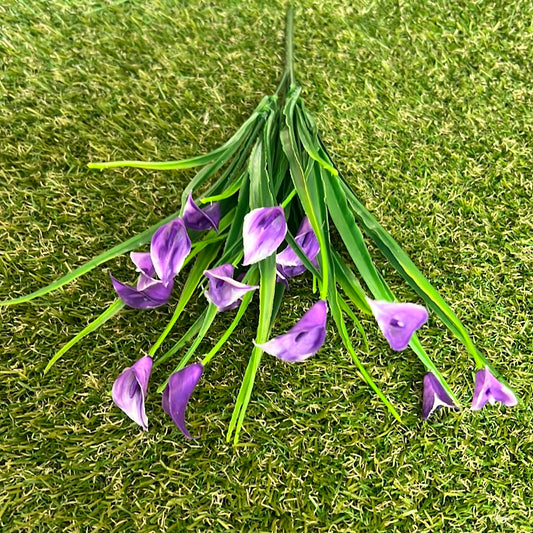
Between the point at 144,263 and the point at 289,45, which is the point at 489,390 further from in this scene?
the point at 289,45

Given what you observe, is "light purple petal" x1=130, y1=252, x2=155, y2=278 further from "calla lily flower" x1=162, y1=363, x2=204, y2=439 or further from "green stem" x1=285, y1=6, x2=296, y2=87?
"green stem" x1=285, y1=6, x2=296, y2=87

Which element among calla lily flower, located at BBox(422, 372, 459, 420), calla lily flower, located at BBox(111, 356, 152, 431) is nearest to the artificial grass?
calla lily flower, located at BBox(422, 372, 459, 420)

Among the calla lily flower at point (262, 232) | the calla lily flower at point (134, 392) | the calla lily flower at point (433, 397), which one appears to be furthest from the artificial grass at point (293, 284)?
the calla lily flower at point (262, 232)

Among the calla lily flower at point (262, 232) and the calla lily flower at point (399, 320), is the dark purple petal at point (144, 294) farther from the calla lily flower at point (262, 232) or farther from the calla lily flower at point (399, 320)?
the calla lily flower at point (399, 320)

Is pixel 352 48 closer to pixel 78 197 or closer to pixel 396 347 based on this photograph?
pixel 78 197

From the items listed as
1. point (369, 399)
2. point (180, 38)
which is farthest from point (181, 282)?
point (180, 38)

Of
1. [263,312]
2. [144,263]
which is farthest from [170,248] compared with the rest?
[263,312]

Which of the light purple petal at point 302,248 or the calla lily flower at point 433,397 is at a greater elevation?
the light purple petal at point 302,248
